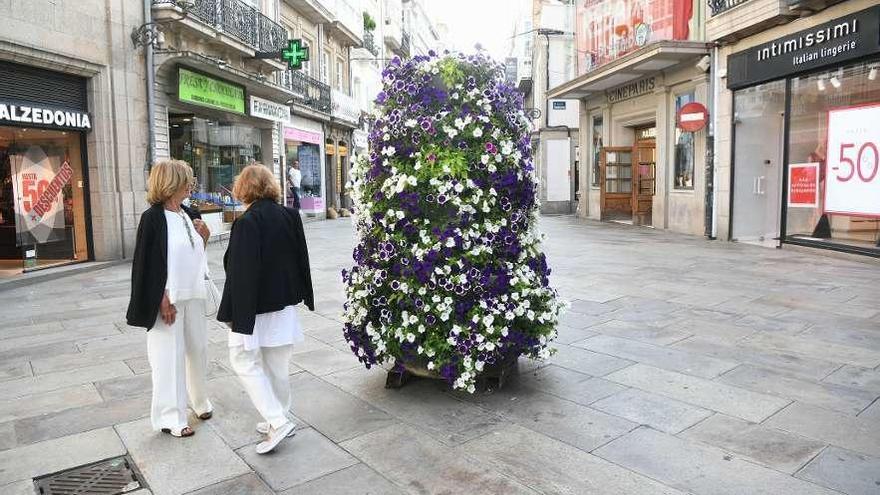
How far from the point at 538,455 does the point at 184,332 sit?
7.33 ft

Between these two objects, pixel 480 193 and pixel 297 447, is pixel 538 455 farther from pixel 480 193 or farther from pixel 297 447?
pixel 480 193

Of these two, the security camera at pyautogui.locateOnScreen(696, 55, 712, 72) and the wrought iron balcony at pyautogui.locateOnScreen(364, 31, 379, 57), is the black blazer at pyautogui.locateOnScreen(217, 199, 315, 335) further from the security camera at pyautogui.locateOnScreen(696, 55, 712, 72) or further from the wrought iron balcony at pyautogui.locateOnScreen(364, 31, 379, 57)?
the wrought iron balcony at pyautogui.locateOnScreen(364, 31, 379, 57)

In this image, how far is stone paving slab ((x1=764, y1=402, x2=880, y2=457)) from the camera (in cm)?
353

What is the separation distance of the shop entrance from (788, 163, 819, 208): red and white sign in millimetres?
6323

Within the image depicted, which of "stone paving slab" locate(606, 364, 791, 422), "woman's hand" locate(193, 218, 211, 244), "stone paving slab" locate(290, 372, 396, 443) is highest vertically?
"woman's hand" locate(193, 218, 211, 244)

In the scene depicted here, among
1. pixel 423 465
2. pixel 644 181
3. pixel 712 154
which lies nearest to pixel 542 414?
pixel 423 465

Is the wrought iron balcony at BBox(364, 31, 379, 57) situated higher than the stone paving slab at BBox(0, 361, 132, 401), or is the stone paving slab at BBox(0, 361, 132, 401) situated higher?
the wrought iron balcony at BBox(364, 31, 379, 57)

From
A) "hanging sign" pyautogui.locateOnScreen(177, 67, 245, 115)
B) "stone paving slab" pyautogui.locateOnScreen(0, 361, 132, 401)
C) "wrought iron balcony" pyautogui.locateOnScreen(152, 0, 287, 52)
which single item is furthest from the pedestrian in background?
"stone paving slab" pyautogui.locateOnScreen(0, 361, 132, 401)

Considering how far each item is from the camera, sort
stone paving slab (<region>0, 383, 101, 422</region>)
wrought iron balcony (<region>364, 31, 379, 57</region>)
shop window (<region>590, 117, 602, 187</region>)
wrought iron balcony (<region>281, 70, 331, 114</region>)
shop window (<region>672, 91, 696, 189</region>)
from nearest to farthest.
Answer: stone paving slab (<region>0, 383, 101, 422</region>), shop window (<region>672, 91, 696, 189</region>), shop window (<region>590, 117, 602, 187</region>), wrought iron balcony (<region>281, 70, 331, 114</region>), wrought iron balcony (<region>364, 31, 379, 57</region>)

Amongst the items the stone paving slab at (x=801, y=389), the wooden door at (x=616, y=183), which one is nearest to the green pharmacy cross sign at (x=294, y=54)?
the wooden door at (x=616, y=183)

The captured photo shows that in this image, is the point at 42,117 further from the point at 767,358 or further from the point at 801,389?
the point at 801,389

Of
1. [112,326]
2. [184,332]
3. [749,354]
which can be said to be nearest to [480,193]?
[184,332]

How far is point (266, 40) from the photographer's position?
62.7 feet

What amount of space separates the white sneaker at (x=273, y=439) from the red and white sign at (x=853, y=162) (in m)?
10.4
